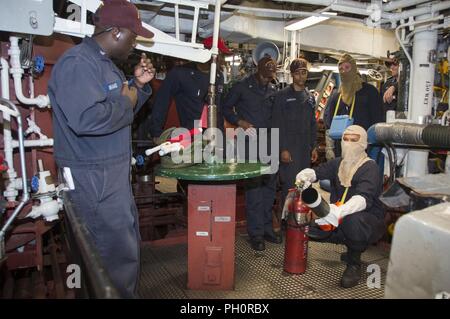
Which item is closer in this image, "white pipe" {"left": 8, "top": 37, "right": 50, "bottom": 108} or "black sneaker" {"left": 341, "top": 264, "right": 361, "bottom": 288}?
"white pipe" {"left": 8, "top": 37, "right": 50, "bottom": 108}

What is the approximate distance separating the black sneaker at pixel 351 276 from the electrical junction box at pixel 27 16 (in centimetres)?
277

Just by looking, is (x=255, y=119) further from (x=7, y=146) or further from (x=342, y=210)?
(x=7, y=146)

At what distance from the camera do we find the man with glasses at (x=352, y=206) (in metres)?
2.80

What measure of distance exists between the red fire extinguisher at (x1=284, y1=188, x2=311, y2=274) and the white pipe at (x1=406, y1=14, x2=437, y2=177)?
1.46 m

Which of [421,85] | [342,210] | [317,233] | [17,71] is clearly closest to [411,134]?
[421,85]

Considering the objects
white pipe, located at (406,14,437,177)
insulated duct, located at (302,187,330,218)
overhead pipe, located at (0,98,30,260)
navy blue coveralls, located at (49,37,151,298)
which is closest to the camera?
navy blue coveralls, located at (49,37,151,298)

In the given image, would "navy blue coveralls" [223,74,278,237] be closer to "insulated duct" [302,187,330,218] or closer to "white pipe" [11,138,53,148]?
"insulated duct" [302,187,330,218]

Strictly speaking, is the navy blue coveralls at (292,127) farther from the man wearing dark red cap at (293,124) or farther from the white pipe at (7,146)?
the white pipe at (7,146)

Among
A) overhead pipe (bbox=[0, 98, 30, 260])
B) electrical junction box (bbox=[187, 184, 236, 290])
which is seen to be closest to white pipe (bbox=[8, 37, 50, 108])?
overhead pipe (bbox=[0, 98, 30, 260])

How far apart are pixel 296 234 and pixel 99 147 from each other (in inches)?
70.6

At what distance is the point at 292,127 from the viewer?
12.8ft

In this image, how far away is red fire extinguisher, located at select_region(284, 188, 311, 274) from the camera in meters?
2.97

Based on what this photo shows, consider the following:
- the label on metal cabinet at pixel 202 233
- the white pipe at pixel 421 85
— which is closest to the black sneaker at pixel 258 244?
the label on metal cabinet at pixel 202 233

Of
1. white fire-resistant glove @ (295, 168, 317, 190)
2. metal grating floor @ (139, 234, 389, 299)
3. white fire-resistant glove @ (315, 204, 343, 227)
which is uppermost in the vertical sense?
white fire-resistant glove @ (295, 168, 317, 190)
